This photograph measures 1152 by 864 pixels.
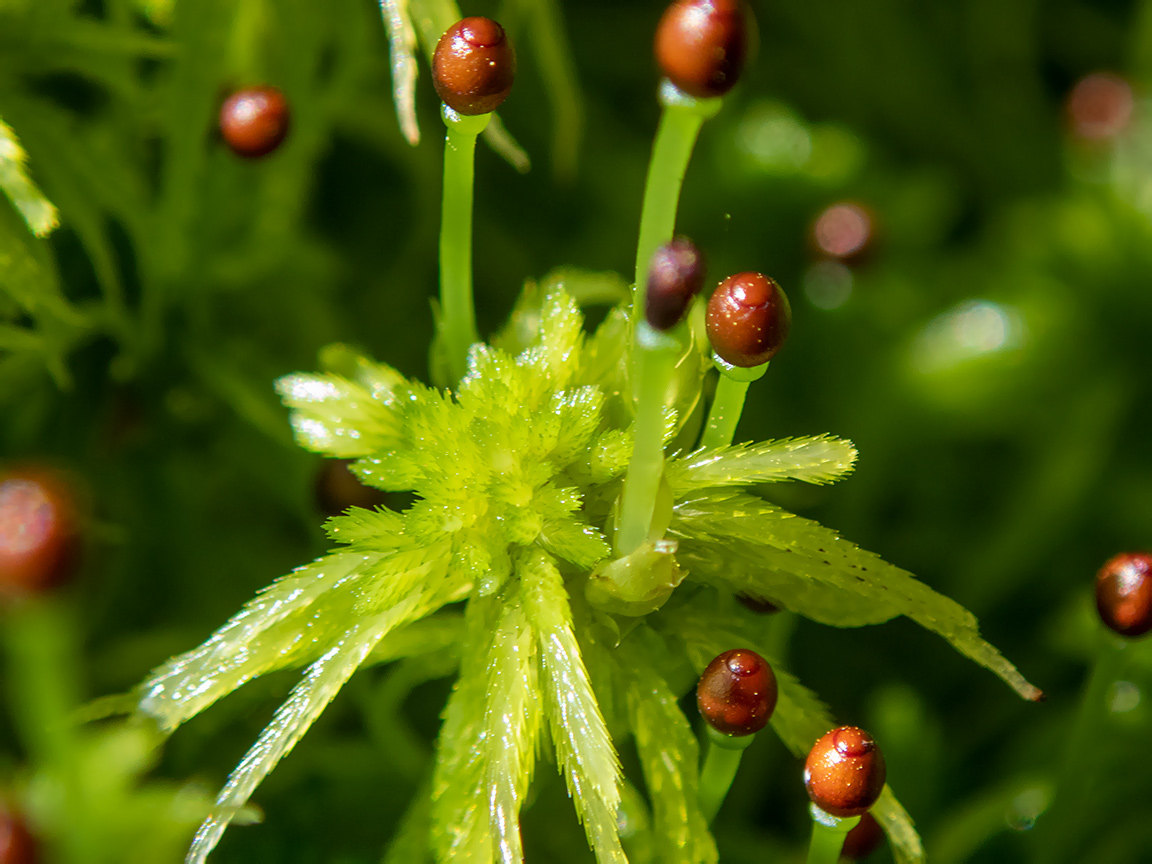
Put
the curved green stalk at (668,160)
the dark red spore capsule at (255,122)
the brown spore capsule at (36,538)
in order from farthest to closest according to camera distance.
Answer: the dark red spore capsule at (255,122) → the curved green stalk at (668,160) → the brown spore capsule at (36,538)

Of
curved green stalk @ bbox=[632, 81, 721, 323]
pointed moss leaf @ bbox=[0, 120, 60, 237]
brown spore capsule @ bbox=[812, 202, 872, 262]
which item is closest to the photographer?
curved green stalk @ bbox=[632, 81, 721, 323]

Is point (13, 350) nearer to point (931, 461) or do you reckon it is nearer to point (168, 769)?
point (168, 769)

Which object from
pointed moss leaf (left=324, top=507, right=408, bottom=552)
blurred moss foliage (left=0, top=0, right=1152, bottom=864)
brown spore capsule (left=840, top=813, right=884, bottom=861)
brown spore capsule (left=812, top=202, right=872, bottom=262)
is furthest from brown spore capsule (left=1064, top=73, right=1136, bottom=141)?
pointed moss leaf (left=324, top=507, right=408, bottom=552)

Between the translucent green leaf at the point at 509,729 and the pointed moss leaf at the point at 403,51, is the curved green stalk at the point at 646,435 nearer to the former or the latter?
the translucent green leaf at the point at 509,729

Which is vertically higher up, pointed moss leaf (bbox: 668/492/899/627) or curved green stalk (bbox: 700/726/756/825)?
pointed moss leaf (bbox: 668/492/899/627)

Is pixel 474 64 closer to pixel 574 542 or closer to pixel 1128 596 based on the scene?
pixel 574 542

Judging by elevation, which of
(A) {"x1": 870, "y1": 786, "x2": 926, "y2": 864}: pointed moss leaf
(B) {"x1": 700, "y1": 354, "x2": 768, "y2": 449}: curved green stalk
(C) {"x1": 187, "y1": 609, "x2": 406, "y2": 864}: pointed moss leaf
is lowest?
(A) {"x1": 870, "y1": 786, "x2": 926, "y2": 864}: pointed moss leaf

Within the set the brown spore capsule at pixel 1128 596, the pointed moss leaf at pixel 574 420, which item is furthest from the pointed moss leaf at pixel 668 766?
the brown spore capsule at pixel 1128 596

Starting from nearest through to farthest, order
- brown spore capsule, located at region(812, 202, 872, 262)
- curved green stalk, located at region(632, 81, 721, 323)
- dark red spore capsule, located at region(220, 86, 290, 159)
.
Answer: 1. curved green stalk, located at region(632, 81, 721, 323)
2. dark red spore capsule, located at region(220, 86, 290, 159)
3. brown spore capsule, located at region(812, 202, 872, 262)

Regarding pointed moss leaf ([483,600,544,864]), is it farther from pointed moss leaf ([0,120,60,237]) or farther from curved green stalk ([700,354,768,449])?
pointed moss leaf ([0,120,60,237])
